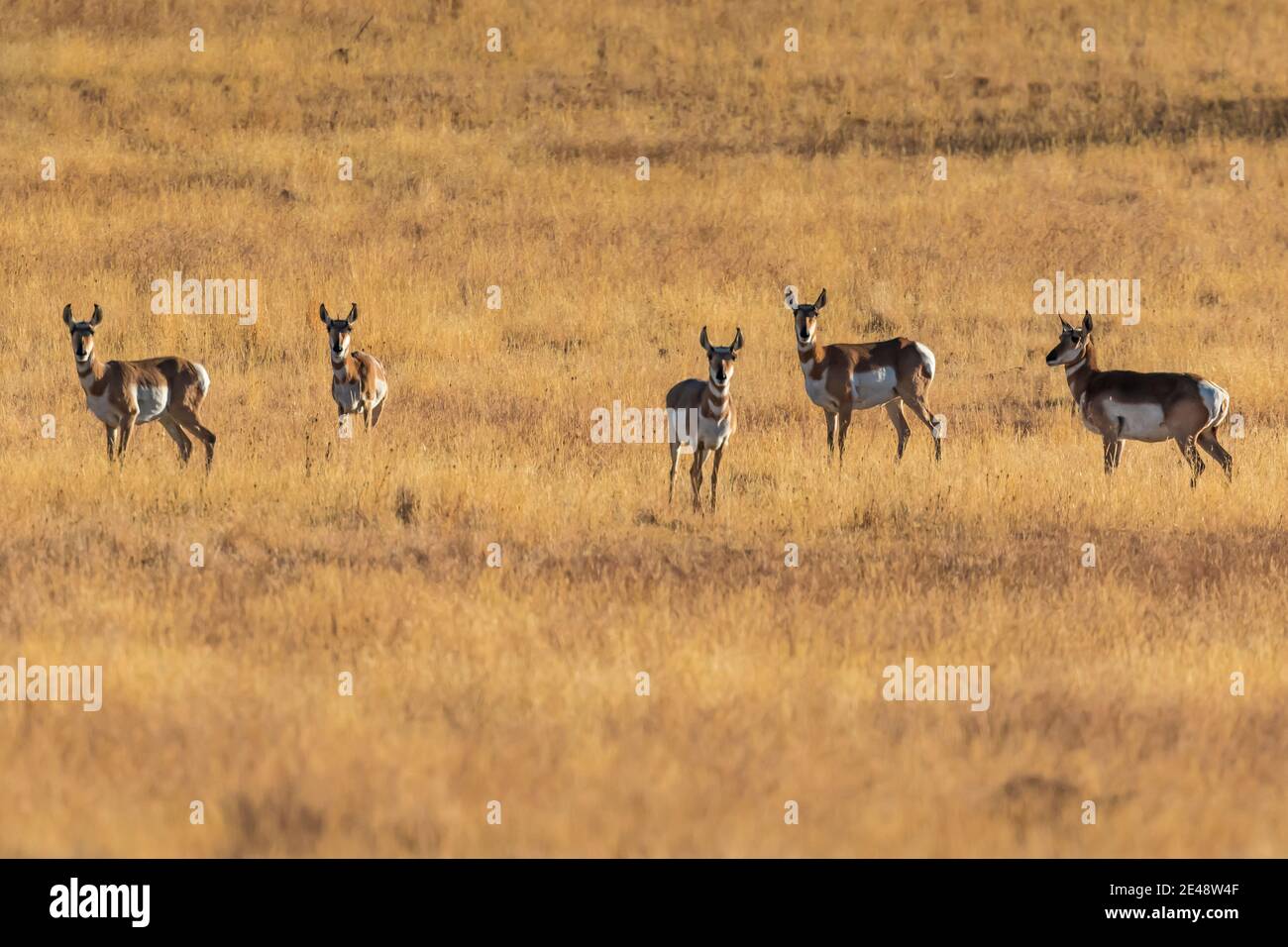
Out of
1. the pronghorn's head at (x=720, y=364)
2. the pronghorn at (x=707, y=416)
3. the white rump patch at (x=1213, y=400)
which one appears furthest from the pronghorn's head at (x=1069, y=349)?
the pronghorn's head at (x=720, y=364)

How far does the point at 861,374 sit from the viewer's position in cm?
1719

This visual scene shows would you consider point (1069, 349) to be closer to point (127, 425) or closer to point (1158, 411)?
point (1158, 411)

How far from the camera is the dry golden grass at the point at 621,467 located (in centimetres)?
749

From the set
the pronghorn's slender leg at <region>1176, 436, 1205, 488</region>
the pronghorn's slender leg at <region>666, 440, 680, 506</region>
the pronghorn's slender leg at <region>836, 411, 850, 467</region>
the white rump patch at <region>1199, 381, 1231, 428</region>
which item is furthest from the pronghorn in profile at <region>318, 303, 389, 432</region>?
the white rump patch at <region>1199, 381, 1231, 428</region>

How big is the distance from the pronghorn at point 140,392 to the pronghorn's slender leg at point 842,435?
5648 millimetres

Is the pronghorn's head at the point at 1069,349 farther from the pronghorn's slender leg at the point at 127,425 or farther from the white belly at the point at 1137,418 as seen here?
the pronghorn's slender leg at the point at 127,425

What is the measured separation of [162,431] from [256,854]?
39.4ft

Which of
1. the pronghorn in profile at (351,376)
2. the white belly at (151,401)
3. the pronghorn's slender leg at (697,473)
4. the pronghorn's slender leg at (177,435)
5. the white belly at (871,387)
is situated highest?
the pronghorn in profile at (351,376)

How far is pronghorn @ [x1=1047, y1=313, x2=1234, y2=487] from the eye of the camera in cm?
1523

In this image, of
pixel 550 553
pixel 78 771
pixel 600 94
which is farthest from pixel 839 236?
pixel 78 771

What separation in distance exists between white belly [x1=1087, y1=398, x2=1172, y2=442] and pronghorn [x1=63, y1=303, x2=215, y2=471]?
7.91m

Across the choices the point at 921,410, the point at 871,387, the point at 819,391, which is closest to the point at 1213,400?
the point at 921,410

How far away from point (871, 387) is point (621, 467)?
3009 mm

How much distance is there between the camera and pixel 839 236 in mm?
30391
